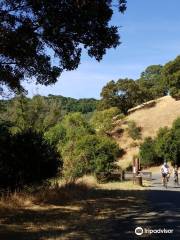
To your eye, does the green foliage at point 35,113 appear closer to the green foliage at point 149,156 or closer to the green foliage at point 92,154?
the green foliage at point 92,154

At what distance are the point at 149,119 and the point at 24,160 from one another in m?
73.9

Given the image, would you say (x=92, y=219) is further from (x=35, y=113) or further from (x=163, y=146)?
(x=163, y=146)

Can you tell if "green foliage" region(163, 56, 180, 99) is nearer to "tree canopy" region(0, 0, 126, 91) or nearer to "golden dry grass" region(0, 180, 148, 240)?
"golden dry grass" region(0, 180, 148, 240)

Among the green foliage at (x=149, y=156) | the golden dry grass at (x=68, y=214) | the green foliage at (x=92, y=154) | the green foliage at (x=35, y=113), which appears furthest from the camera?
the green foliage at (x=149, y=156)

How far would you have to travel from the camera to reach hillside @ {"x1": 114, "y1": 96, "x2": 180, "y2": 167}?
275ft

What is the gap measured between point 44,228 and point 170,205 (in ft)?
21.5

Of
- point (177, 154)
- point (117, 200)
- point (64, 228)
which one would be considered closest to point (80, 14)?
point (64, 228)

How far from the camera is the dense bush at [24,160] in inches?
729

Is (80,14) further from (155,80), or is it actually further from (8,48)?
(155,80)

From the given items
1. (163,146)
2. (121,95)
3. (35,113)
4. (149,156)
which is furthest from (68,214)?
(121,95)

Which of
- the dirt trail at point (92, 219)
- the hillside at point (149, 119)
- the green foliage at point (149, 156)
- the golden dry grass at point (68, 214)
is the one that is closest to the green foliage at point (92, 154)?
the golden dry grass at point (68, 214)

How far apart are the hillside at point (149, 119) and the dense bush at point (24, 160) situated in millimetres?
59348

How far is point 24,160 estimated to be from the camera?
19125mm

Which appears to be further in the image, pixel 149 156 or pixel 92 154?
pixel 149 156
